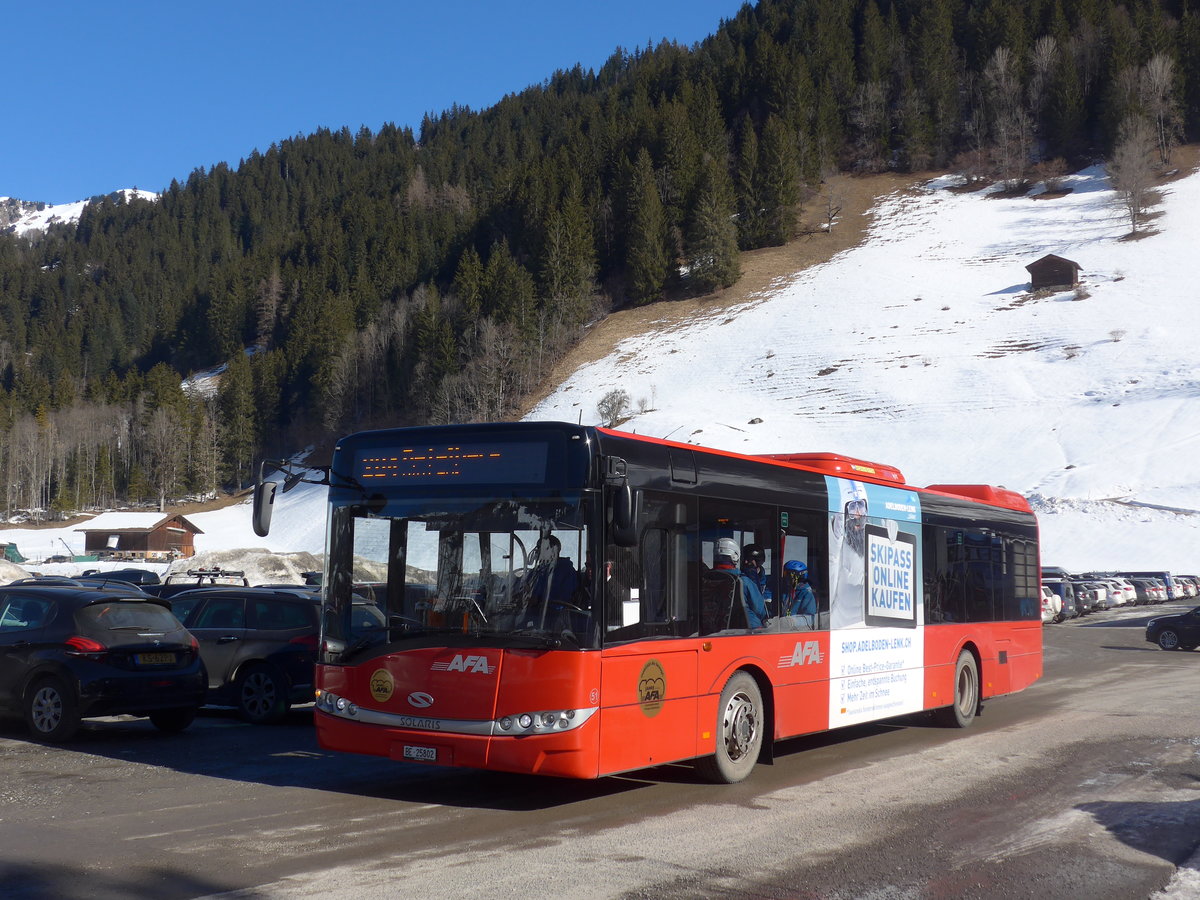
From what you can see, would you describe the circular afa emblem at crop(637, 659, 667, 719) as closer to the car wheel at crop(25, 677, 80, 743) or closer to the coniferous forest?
the car wheel at crop(25, 677, 80, 743)

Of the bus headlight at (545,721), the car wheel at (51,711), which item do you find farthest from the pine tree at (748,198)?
the bus headlight at (545,721)

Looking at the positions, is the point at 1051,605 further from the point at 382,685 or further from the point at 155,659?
the point at 382,685

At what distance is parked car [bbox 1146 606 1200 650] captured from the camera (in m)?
26.5

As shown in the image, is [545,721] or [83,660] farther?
[83,660]

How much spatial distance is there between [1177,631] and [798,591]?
2070 centimetres

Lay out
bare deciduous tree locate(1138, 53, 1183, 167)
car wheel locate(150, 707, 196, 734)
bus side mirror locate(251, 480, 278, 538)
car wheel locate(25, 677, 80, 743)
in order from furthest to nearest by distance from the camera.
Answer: bare deciduous tree locate(1138, 53, 1183, 167), car wheel locate(150, 707, 196, 734), car wheel locate(25, 677, 80, 743), bus side mirror locate(251, 480, 278, 538)

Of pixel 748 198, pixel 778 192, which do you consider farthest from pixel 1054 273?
pixel 748 198

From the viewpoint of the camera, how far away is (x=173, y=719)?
38.2 ft

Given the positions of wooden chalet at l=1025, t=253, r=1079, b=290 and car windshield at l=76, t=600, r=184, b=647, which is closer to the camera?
car windshield at l=76, t=600, r=184, b=647

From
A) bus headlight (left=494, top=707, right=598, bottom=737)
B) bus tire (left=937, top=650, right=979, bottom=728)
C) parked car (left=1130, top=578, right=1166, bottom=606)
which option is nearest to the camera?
bus headlight (left=494, top=707, right=598, bottom=737)

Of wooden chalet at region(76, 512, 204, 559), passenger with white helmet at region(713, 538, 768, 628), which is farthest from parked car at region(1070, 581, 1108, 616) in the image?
wooden chalet at region(76, 512, 204, 559)

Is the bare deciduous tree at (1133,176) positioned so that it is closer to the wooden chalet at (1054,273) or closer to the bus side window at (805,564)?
the wooden chalet at (1054,273)

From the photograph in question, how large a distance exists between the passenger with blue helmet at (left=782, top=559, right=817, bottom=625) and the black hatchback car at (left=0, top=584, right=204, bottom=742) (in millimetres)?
6120

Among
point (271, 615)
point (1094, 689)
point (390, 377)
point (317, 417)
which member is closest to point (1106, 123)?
point (390, 377)
